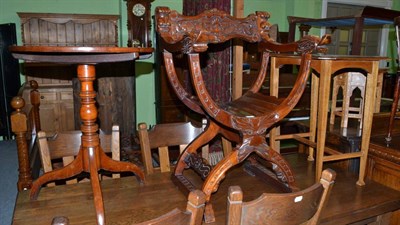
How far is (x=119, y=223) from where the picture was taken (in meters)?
1.37

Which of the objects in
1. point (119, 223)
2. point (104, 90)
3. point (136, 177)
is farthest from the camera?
point (104, 90)

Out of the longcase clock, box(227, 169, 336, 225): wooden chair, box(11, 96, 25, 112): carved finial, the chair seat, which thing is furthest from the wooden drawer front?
box(227, 169, 336, 225): wooden chair

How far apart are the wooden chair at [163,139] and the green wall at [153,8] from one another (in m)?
3.86

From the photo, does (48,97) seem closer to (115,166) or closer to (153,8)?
(153,8)

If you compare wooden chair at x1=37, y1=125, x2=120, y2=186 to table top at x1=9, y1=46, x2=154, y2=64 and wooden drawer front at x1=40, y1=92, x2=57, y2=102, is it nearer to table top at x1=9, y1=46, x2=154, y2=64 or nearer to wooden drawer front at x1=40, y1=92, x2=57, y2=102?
table top at x1=9, y1=46, x2=154, y2=64

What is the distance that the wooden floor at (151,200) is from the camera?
1427mm

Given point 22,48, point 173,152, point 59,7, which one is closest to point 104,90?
point 59,7

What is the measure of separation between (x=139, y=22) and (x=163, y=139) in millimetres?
3622

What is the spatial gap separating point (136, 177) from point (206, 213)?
0.52 meters

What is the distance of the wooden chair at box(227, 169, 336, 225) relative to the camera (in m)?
0.93

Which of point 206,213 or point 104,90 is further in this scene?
point 104,90

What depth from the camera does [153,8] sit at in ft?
18.4

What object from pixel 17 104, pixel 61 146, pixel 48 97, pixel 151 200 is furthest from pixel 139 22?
pixel 151 200

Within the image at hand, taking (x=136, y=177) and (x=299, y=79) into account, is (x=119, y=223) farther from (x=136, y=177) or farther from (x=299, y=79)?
(x=299, y=79)
